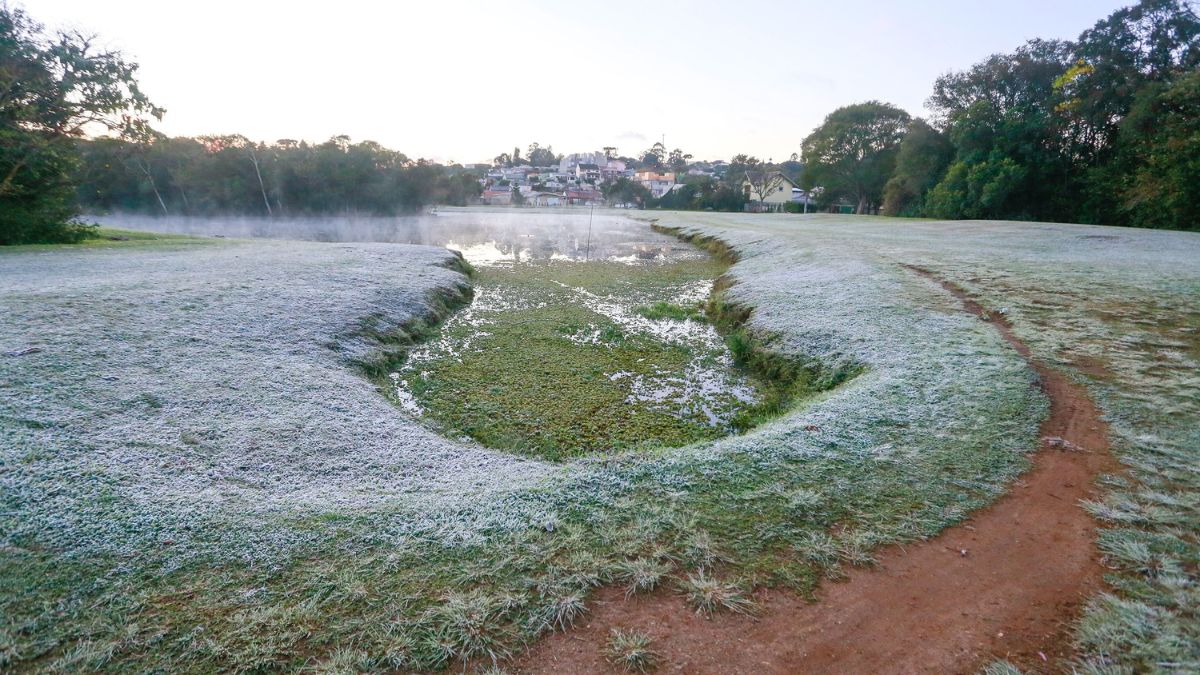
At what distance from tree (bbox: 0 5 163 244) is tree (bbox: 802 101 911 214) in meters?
60.6

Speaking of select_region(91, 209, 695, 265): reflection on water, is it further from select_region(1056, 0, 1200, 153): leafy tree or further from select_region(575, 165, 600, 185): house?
select_region(575, 165, 600, 185): house

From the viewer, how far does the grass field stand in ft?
10.0

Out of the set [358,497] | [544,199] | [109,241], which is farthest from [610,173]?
[358,497]

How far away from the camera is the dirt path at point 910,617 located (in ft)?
9.50

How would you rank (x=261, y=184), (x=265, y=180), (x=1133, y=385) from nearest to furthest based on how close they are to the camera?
(x=1133, y=385), (x=261, y=184), (x=265, y=180)

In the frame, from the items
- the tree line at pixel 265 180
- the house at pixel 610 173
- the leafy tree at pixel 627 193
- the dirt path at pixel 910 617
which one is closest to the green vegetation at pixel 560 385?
the dirt path at pixel 910 617

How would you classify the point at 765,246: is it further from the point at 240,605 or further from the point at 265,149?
the point at 265,149

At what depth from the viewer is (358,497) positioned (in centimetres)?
447

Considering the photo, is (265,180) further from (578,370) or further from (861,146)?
(861,146)

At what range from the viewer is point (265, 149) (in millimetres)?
55688

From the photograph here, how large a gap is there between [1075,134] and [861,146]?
923 inches

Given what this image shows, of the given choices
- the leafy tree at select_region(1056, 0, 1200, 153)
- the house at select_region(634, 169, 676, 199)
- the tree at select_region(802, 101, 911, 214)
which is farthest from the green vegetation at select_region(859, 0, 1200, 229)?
the house at select_region(634, 169, 676, 199)

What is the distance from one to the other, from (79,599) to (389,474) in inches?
86.7

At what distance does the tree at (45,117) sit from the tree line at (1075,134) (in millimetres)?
46258
